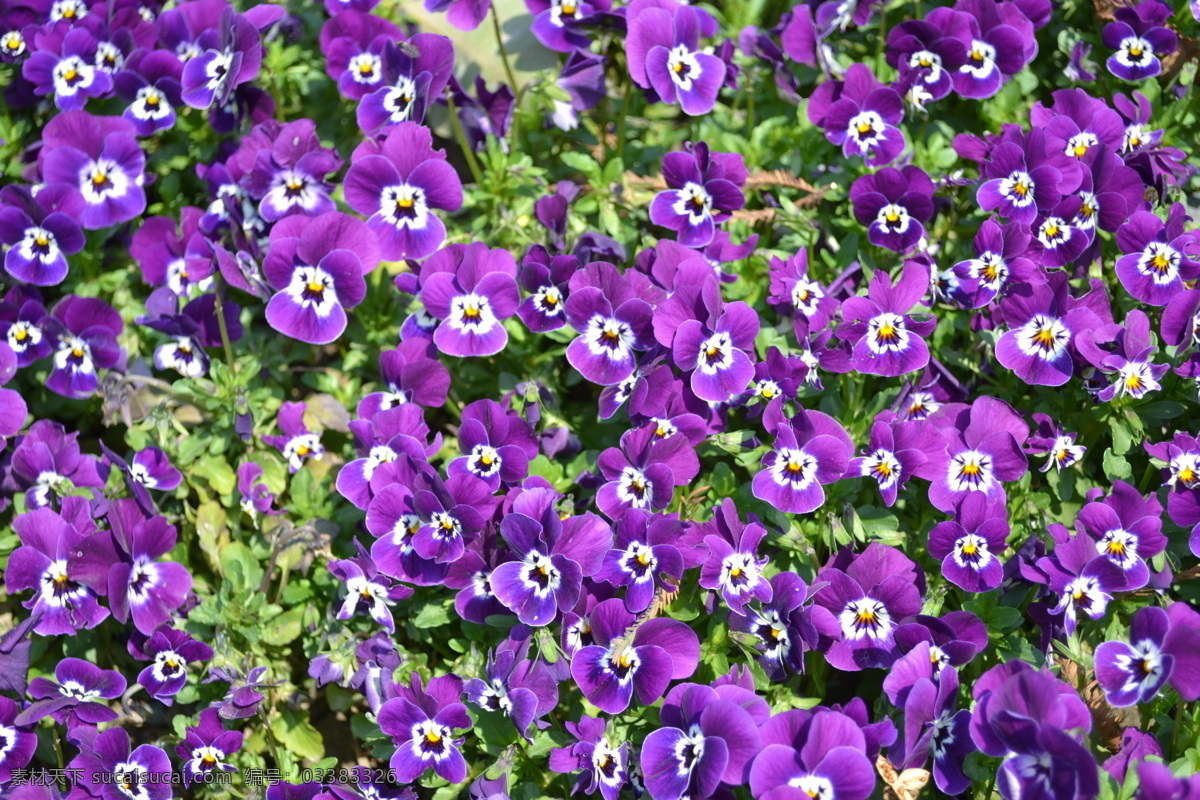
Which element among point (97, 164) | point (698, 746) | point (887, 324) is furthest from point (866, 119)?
point (97, 164)

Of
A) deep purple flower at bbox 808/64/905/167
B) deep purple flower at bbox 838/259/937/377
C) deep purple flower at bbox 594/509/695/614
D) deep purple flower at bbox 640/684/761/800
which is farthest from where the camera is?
deep purple flower at bbox 808/64/905/167

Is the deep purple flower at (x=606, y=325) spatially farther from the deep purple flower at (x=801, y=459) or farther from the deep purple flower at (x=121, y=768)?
the deep purple flower at (x=121, y=768)

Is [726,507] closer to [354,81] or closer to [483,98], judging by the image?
[483,98]

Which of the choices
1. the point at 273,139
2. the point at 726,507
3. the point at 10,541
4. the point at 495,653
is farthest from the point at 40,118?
the point at 726,507

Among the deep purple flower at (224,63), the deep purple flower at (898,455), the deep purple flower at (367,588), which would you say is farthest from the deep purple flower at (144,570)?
the deep purple flower at (898,455)

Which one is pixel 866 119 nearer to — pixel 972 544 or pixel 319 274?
pixel 972 544

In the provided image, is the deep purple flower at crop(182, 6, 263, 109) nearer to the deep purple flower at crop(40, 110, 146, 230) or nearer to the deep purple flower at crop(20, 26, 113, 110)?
the deep purple flower at crop(40, 110, 146, 230)

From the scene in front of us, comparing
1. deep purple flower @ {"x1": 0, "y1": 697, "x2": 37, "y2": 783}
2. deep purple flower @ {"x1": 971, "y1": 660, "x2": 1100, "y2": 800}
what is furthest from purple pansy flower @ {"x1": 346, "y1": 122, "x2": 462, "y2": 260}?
deep purple flower @ {"x1": 971, "y1": 660, "x2": 1100, "y2": 800}

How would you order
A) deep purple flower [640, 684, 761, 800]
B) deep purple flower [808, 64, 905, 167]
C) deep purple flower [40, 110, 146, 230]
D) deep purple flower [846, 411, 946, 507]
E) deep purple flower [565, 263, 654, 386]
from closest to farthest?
deep purple flower [640, 684, 761, 800] < deep purple flower [846, 411, 946, 507] < deep purple flower [565, 263, 654, 386] < deep purple flower [808, 64, 905, 167] < deep purple flower [40, 110, 146, 230]
